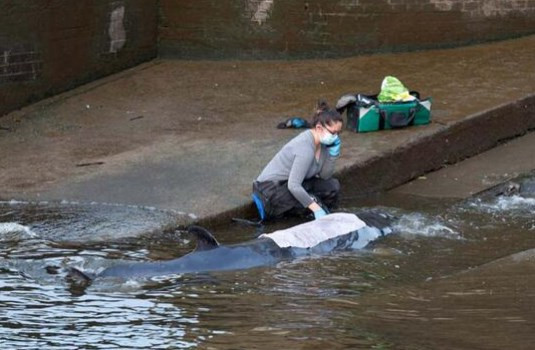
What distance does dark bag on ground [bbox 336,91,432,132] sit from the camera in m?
10.8

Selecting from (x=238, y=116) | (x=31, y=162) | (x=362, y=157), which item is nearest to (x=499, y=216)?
(x=362, y=157)

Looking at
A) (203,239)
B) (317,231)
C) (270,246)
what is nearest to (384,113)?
(317,231)

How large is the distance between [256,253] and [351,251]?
79 centimetres

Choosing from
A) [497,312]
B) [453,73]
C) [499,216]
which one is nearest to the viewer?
[497,312]

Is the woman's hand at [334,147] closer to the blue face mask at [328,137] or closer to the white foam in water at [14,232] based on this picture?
the blue face mask at [328,137]

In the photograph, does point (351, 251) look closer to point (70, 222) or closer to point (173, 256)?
point (173, 256)

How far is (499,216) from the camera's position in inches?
368

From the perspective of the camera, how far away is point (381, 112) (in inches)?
424

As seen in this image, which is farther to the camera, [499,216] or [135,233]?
[499,216]

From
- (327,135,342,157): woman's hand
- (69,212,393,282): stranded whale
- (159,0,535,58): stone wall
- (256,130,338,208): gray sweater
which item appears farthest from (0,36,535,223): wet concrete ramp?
(69,212,393,282): stranded whale

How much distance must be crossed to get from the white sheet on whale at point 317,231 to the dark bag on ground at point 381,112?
227 centimetres

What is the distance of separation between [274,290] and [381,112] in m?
3.80

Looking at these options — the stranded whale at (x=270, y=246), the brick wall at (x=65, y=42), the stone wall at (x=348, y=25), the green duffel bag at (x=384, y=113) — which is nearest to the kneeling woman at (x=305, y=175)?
the stranded whale at (x=270, y=246)

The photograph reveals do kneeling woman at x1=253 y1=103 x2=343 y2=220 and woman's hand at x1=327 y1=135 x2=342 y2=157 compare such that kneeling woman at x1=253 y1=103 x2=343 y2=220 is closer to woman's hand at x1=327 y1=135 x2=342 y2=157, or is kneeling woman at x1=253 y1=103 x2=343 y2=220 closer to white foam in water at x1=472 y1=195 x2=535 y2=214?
woman's hand at x1=327 y1=135 x2=342 y2=157
